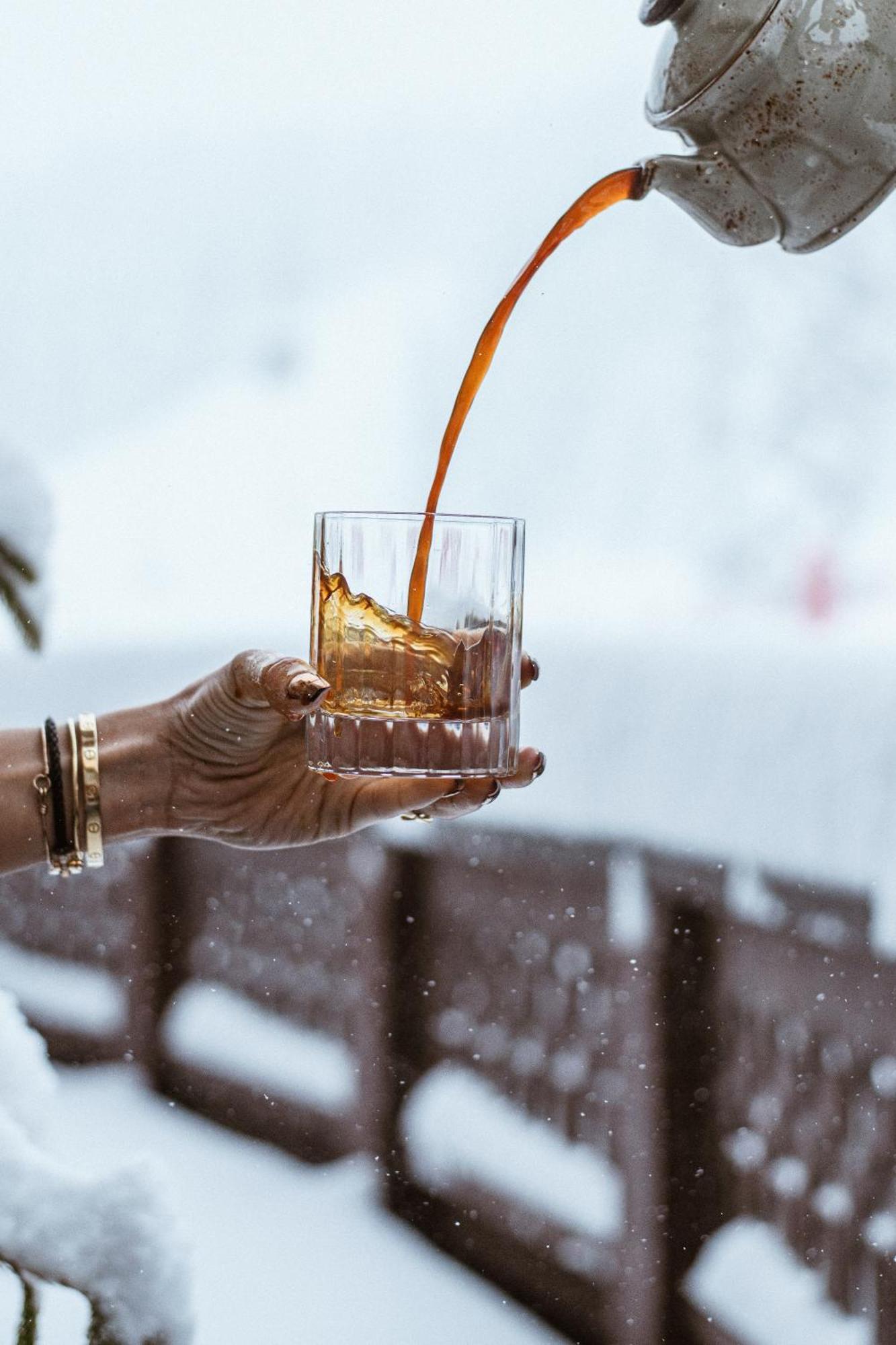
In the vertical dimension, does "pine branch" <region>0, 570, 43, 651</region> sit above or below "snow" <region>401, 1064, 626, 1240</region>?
above

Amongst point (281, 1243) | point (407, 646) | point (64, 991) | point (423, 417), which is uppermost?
point (423, 417)

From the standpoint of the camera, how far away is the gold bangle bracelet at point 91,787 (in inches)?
28.4

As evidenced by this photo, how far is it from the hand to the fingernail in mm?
95

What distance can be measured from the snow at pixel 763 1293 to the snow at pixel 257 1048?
41 centimetres

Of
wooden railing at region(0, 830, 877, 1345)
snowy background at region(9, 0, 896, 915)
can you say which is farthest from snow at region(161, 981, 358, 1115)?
snowy background at region(9, 0, 896, 915)

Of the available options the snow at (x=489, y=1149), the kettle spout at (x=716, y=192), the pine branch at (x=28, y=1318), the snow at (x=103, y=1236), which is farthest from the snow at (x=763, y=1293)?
the kettle spout at (x=716, y=192)

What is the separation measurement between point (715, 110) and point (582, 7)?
61cm

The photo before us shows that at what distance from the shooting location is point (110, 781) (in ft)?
2.41

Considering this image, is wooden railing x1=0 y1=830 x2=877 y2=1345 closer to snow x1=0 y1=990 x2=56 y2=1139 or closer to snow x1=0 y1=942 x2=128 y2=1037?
snow x1=0 y1=942 x2=128 y2=1037

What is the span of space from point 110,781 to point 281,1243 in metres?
0.76

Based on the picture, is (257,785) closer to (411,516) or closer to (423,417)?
(411,516)

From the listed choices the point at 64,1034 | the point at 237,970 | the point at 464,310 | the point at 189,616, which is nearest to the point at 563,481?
the point at 464,310

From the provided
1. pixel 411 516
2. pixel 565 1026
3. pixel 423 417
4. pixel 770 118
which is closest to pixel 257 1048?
pixel 565 1026

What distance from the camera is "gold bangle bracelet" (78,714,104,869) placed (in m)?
0.72
